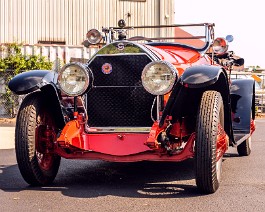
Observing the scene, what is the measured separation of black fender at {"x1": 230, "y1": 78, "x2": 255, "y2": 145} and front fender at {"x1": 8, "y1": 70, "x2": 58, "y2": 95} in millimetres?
2459

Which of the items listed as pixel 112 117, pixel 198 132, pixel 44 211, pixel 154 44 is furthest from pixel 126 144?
pixel 154 44

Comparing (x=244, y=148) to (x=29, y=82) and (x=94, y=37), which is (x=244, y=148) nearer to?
(x=94, y=37)

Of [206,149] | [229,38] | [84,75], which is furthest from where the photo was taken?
[229,38]

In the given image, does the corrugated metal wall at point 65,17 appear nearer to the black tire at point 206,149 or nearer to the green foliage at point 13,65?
the green foliage at point 13,65

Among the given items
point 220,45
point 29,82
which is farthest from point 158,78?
point 220,45

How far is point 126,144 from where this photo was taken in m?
5.29

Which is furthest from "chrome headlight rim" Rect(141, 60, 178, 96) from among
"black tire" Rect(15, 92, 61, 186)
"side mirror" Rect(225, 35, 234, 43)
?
"side mirror" Rect(225, 35, 234, 43)

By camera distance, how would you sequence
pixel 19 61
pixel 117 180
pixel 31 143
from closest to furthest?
pixel 31 143 → pixel 117 180 → pixel 19 61

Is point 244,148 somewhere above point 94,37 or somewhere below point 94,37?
below

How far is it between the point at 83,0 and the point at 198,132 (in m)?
15.2

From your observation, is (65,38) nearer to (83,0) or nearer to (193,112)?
(83,0)

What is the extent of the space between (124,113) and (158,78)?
1.97ft

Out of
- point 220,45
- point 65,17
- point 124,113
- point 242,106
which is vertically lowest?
point 242,106

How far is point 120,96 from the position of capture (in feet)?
18.1
